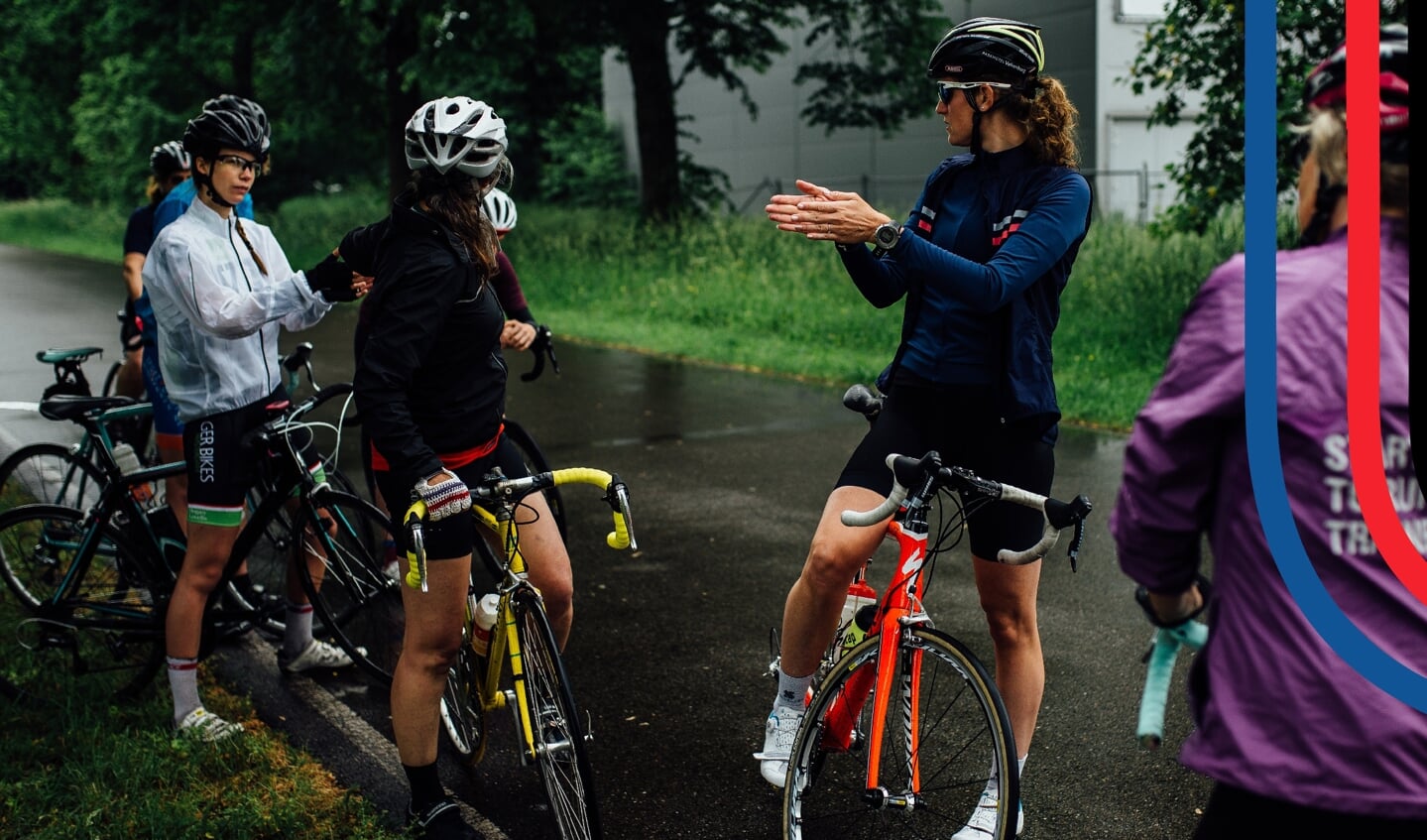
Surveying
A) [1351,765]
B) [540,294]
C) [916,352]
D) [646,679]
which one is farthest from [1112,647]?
[540,294]

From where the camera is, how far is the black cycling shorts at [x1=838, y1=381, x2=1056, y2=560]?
370 centimetres

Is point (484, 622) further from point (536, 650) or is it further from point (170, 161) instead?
point (170, 161)

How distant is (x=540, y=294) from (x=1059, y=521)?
658 inches

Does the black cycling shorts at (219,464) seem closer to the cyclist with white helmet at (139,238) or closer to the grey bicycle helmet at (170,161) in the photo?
the cyclist with white helmet at (139,238)

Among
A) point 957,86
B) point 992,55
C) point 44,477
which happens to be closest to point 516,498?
point 957,86

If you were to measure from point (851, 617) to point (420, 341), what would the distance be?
1362 millimetres

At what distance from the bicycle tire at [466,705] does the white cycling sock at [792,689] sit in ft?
2.80

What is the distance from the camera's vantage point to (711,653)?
563cm

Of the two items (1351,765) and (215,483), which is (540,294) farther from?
(1351,765)

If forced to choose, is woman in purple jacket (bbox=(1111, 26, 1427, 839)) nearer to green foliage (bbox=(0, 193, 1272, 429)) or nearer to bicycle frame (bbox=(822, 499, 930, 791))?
bicycle frame (bbox=(822, 499, 930, 791))

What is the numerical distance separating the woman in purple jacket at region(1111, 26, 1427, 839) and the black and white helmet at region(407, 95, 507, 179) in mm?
2176

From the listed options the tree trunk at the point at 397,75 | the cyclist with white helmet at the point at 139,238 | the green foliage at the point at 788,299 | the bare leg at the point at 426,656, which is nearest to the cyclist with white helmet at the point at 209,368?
the bare leg at the point at 426,656

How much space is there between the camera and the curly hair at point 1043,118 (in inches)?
143

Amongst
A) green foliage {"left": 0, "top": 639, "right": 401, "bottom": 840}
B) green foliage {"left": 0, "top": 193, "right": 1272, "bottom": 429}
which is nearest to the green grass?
green foliage {"left": 0, "top": 639, "right": 401, "bottom": 840}
